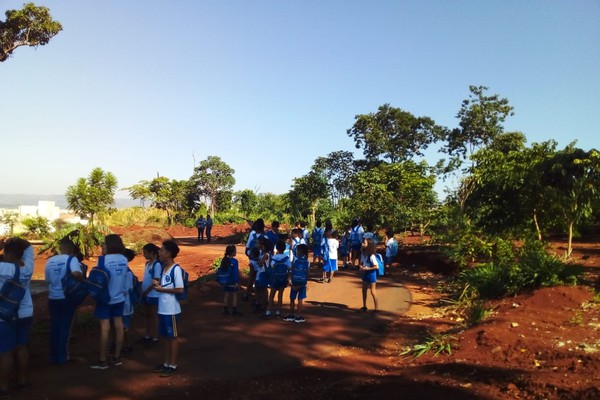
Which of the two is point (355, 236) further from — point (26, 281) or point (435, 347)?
point (26, 281)

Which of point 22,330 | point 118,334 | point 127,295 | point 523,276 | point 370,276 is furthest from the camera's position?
point 523,276

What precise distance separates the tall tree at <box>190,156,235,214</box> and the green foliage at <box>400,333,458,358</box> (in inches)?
1395

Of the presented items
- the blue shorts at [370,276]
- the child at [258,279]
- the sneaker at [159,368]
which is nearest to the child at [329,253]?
the blue shorts at [370,276]

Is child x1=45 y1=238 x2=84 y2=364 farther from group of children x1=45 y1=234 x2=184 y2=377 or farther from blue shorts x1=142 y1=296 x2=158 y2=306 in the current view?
blue shorts x1=142 y1=296 x2=158 y2=306

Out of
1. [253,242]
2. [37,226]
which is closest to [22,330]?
[253,242]

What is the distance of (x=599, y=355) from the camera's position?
5.51m

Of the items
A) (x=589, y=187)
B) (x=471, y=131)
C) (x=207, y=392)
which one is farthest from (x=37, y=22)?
(x=471, y=131)

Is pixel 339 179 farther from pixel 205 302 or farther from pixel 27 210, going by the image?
pixel 205 302

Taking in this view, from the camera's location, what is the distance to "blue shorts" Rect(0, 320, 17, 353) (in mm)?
4645

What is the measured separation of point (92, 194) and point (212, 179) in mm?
16089

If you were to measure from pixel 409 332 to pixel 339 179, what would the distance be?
35261 millimetres

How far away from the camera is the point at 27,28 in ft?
62.8

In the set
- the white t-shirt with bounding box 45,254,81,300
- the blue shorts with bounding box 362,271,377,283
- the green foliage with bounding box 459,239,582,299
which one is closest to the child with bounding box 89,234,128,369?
the white t-shirt with bounding box 45,254,81,300

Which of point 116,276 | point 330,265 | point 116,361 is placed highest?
point 116,276
